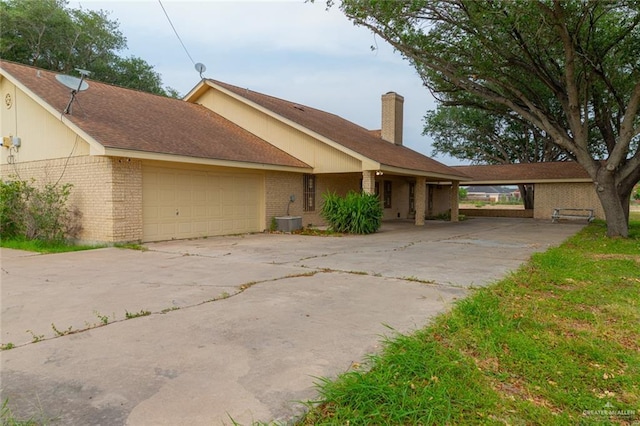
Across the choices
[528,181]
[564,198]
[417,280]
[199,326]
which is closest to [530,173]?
[528,181]

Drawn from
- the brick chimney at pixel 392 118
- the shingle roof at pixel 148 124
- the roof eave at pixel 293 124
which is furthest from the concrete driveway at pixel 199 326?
the brick chimney at pixel 392 118

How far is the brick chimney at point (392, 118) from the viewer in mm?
20438

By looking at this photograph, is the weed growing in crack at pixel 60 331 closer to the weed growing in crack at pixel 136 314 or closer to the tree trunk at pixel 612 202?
the weed growing in crack at pixel 136 314

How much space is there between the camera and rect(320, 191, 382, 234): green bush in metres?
13.8

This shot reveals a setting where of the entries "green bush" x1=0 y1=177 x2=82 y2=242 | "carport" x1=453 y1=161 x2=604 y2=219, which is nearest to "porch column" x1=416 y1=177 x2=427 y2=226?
"carport" x1=453 y1=161 x2=604 y2=219

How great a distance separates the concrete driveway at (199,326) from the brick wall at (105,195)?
192 cm

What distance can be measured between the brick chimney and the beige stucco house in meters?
3.85

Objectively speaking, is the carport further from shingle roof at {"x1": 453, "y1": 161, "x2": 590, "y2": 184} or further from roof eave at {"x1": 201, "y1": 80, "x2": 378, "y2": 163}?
roof eave at {"x1": 201, "y1": 80, "x2": 378, "y2": 163}

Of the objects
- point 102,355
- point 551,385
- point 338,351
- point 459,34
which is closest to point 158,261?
point 102,355

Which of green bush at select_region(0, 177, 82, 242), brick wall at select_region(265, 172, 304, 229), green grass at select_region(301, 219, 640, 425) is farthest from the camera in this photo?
brick wall at select_region(265, 172, 304, 229)

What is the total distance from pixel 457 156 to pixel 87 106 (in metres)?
29.9

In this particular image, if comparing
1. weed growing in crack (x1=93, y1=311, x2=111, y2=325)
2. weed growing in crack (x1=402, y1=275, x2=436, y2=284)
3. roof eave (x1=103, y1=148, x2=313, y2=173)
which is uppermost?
roof eave (x1=103, y1=148, x2=313, y2=173)

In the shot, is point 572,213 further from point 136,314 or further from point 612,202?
point 136,314

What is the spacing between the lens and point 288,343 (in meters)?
3.47
